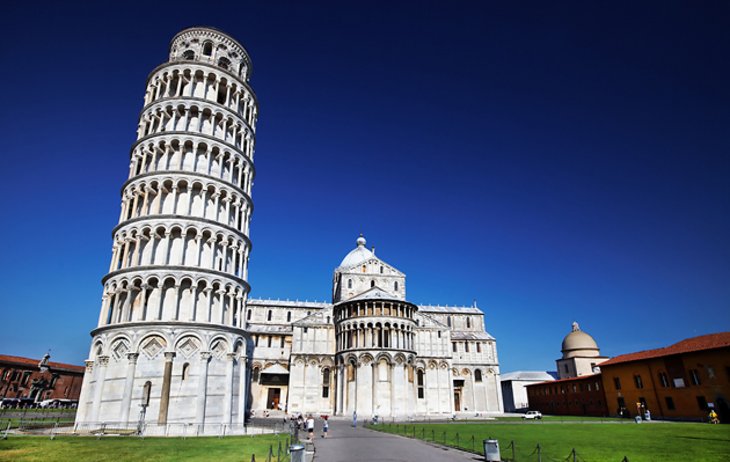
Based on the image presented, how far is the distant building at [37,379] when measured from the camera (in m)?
56.0

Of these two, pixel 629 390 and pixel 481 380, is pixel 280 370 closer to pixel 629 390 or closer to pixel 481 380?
pixel 481 380

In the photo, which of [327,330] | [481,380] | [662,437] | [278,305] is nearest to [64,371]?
[278,305]

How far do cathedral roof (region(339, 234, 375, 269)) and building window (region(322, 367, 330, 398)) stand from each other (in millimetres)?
16186

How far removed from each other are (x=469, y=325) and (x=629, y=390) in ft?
84.0

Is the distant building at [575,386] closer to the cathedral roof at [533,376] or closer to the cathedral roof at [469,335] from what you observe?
the cathedral roof at [533,376]

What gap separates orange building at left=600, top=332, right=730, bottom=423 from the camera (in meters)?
41.5

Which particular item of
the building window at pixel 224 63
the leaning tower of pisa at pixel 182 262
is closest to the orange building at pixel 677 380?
the leaning tower of pisa at pixel 182 262

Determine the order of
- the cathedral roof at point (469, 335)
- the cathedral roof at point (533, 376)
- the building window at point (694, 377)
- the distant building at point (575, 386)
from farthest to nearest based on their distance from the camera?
the cathedral roof at point (533, 376) < the cathedral roof at point (469, 335) < the distant building at point (575, 386) < the building window at point (694, 377)

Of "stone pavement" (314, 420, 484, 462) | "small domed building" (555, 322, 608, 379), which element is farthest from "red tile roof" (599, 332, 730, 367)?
"stone pavement" (314, 420, 484, 462)

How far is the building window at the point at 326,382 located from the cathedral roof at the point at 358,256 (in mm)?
16186

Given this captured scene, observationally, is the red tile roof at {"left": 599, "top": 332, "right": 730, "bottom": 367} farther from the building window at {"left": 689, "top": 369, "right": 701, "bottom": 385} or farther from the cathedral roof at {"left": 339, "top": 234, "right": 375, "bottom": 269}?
the cathedral roof at {"left": 339, "top": 234, "right": 375, "bottom": 269}

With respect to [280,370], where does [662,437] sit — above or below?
below

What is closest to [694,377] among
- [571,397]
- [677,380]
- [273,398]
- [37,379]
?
[677,380]

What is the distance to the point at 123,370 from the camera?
95.2ft
